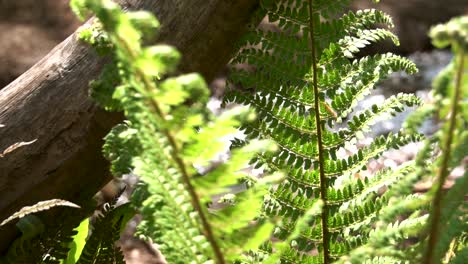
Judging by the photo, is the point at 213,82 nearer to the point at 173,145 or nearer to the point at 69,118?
the point at 69,118

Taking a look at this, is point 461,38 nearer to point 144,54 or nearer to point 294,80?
point 144,54

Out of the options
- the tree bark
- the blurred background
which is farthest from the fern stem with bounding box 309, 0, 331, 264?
the blurred background

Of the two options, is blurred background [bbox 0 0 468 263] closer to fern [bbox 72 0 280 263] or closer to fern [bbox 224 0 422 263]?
fern [bbox 224 0 422 263]

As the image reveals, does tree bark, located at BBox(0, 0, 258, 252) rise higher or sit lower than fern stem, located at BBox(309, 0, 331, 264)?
higher

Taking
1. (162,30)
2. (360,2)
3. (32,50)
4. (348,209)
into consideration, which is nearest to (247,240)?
(348,209)

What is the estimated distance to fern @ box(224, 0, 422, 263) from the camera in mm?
927

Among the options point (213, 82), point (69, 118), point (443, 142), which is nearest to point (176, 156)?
point (443, 142)

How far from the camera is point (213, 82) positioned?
3.38 m

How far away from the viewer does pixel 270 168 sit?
98 cm

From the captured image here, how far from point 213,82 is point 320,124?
242 cm

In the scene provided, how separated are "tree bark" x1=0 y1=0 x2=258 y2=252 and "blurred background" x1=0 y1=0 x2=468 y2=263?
1.20m

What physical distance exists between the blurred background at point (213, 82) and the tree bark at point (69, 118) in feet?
3.93

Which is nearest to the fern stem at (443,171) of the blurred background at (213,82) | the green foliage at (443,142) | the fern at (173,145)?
the green foliage at (443,142)

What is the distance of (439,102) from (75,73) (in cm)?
93
